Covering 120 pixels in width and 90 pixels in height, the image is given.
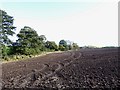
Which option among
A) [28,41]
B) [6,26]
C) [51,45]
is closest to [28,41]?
[28,41]

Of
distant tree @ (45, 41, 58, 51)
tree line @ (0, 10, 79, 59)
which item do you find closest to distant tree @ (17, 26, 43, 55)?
tree line @ (0, 10, 79, 59)

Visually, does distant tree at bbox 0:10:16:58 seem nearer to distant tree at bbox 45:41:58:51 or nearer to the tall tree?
the tall tree

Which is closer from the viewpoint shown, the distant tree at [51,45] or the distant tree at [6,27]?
the distant tree at [6,27]

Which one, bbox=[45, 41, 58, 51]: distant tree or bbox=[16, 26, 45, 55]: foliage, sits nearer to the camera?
bbox=[16, 26, 45, 55]: foliage

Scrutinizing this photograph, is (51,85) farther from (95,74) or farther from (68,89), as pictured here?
(95,74)

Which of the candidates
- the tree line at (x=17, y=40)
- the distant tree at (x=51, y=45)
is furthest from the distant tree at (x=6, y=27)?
the distant tree at (x=51, y=45)

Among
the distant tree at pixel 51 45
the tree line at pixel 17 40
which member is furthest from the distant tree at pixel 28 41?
the distant tree at pixel 51 45

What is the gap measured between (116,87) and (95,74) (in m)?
3.02

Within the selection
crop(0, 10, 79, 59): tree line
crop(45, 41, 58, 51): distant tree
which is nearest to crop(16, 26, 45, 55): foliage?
crop(0, 10, 79, 59): tree line

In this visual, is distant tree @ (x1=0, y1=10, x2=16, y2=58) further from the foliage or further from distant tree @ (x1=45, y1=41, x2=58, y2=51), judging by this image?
distant tree @ (x1=45, y1=41, x2=58, y2=51)

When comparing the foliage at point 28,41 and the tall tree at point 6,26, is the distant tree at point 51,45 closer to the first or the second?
the foliage at point 28,41

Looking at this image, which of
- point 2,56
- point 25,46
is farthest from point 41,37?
point 2,56

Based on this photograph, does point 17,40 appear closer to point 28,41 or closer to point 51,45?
point 28,41

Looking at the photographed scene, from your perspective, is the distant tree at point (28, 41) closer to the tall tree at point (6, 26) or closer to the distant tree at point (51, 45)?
the tall tree at point (6, 26)
